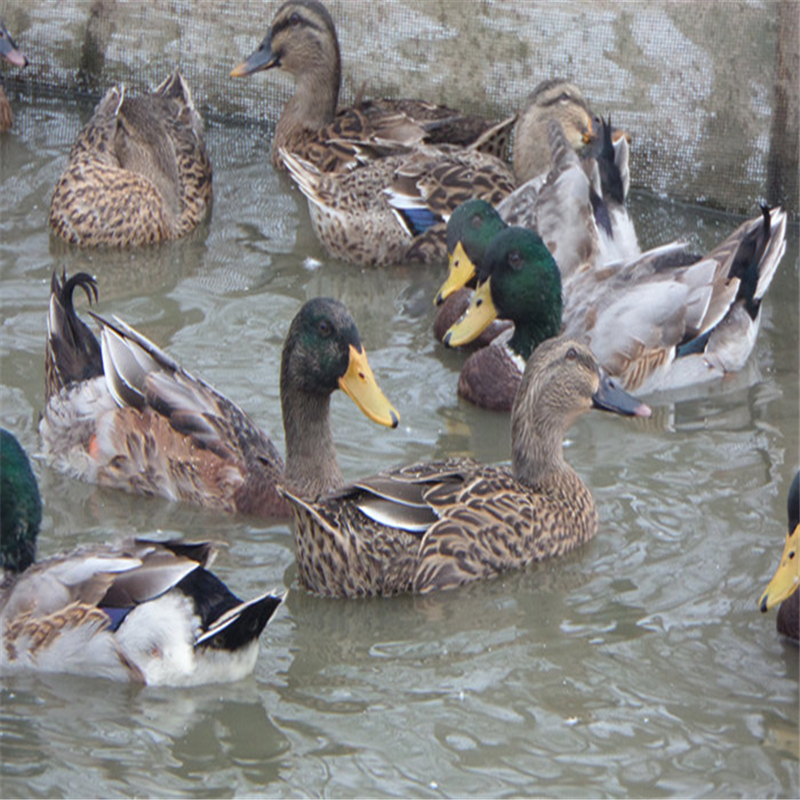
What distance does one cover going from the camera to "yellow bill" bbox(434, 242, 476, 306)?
7.43m

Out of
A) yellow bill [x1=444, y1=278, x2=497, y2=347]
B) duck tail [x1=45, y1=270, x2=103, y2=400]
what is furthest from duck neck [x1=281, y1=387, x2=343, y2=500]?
yellow bill [x1=444, y1=278, x2=497, y2=347]

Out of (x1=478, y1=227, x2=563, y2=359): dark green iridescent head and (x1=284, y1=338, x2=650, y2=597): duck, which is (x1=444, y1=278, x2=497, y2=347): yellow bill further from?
(x1=284, y1=338, x2=650, y2=597): duck

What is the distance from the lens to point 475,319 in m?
7.14

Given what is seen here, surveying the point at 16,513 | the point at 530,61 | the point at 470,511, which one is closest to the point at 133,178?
the point at 530,61

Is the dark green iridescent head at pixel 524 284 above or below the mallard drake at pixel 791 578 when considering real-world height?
above

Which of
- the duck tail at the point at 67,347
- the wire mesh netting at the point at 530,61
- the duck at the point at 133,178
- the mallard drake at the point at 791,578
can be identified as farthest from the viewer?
the wire mesh netting at the point at 530,61

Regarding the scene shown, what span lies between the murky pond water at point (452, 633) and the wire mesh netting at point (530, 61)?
56.3 inches

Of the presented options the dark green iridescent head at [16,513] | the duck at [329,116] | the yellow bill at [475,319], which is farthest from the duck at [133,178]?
the dark green iridescent head at [16,513]

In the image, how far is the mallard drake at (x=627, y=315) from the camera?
7.07 metres

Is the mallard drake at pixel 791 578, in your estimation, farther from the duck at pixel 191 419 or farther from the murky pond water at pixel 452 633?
the duck at pixel 191 419

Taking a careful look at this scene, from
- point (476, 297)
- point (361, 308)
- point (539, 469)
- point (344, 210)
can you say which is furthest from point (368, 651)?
point (344, 210)

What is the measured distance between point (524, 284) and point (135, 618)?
2.96 m

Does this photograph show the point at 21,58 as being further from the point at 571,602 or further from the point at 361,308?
the point at 571,602

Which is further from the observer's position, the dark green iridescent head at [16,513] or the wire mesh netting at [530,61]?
the wire mesh netting at [530,61]
